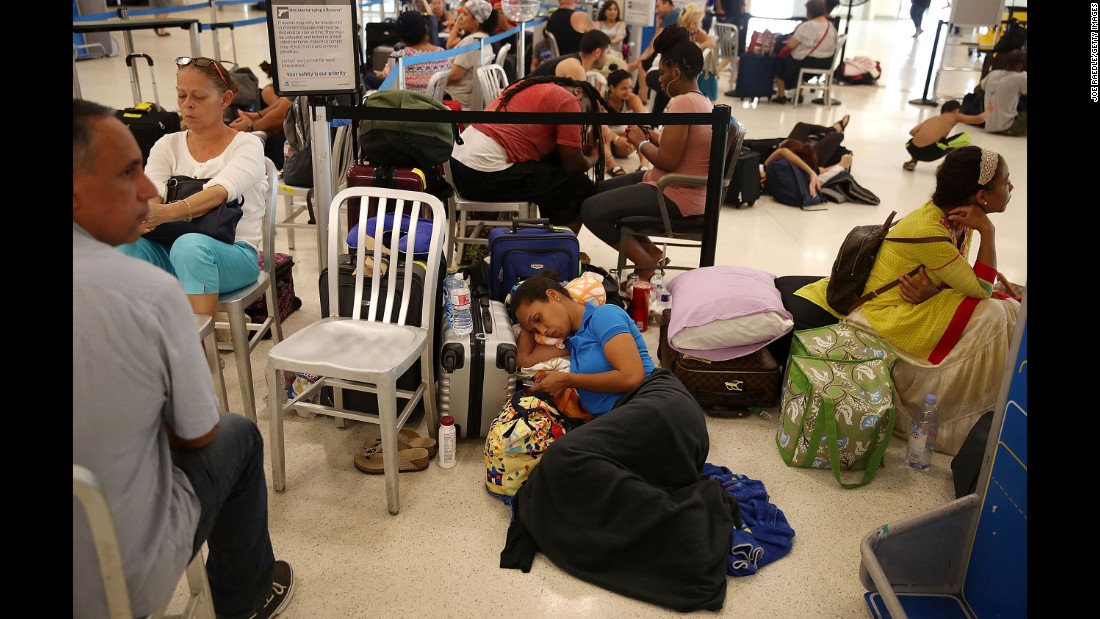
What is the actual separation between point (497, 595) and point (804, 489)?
46.4 inches

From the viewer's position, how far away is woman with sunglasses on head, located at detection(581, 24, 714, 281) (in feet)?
12.7

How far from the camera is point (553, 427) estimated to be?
106 inches

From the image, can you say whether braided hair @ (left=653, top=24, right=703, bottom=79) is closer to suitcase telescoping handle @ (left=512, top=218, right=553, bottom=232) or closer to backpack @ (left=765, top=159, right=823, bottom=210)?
suitcase telescoping handle @ (left=512, top=218, right=553, bottom=232)

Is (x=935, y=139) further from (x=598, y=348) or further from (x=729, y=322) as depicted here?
(x=598, y=348)

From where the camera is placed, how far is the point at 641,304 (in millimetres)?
3945

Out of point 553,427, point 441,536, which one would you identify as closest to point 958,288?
point 553,427

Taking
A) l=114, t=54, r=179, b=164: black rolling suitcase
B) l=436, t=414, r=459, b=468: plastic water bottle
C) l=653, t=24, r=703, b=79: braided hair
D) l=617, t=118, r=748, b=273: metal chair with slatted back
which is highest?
l=653, t=24, r=703, b=79: braided hair

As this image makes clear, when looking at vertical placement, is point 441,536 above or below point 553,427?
below

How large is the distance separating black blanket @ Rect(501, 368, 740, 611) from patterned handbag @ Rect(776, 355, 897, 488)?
458 mm

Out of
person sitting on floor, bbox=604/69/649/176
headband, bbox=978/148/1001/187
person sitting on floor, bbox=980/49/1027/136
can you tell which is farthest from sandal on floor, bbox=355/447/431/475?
person sitting on floor, bbox=980/49/1027/136

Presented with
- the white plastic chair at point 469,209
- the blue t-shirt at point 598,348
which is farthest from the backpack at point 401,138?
the blue t-shirt at point 598,348

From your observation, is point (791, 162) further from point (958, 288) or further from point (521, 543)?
point (521, 543)

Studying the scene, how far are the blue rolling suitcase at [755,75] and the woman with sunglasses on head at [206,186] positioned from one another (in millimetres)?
8319

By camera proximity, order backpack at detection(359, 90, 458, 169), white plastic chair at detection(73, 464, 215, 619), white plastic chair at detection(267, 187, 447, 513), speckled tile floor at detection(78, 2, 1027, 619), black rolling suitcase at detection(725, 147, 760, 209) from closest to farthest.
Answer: white plastic chair at detection(73, 464, 215, 619), speckled tile floor at detection(78, 2, 1027, 619), white plastic chair at detection(267, 187, 447, 513), backpack at detection(359, 90, 458, 169), black rolling suitcase at detection(725, 147, 760, 209)
